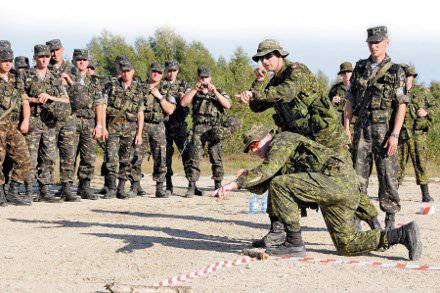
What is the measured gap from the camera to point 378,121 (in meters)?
8.74

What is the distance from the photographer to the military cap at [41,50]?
36.8 ft

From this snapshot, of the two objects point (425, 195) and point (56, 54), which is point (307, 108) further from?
point (425, 195)

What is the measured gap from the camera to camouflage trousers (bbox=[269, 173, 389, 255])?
6957mm

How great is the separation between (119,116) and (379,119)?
16.8ft

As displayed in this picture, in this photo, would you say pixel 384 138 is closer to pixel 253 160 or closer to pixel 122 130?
pixel 122 130

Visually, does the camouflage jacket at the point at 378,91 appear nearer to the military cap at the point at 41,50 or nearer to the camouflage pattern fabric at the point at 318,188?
the camouflage pattern fabric at the point at 318,188

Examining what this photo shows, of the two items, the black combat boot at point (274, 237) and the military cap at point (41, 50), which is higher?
the military cap at point (41, 50)

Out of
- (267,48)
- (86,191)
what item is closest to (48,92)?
(86,191)

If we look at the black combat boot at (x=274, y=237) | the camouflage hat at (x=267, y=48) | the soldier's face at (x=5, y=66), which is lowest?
the black combat boot at (x=274, y=237)

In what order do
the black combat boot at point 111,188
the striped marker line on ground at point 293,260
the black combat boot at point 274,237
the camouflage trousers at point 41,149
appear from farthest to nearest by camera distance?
the black combat boot at point 111,188 < the camouflage trousers at point 41,149 < the black combat boot at point 274,237 < the striped marker line on ground at point 293,260

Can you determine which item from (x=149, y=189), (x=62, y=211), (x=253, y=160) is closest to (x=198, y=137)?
(x=149, y=189)

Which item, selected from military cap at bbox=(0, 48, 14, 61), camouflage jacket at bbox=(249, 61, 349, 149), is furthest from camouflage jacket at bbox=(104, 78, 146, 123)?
camouflage jacket at bbox=(249, 61, 349, 149)

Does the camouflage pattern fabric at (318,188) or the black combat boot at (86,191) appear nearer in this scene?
the camouflage pattern fabric at (318,188)

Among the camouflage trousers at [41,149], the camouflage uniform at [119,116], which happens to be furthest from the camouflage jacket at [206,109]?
the camouflage trousers at [41,149]
